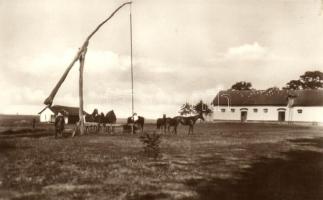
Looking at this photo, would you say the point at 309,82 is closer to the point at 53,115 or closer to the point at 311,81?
the point at 311,81

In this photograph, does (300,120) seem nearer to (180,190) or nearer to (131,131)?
(131,131)

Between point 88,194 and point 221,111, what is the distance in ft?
199

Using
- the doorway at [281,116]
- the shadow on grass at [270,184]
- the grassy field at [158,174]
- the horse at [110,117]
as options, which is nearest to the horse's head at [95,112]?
the horse at [110,117]

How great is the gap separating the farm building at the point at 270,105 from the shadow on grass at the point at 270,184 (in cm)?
5076

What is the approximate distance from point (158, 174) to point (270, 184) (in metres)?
3.00

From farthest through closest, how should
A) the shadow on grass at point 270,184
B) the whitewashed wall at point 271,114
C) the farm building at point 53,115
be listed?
the farm building at point 53,115
the whitewashed wall at point 271,114
the shadow on grass at point 270,184

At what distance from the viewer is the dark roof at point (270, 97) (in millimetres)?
63506

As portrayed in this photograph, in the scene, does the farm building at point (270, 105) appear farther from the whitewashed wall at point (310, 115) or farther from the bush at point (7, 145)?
the bush at point (7, 145)

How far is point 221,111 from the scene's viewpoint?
69438mm

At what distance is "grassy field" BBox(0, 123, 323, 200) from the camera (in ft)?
33.3

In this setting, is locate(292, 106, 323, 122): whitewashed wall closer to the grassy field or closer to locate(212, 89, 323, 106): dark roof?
locate(212, 89, 323, 106): dark roof

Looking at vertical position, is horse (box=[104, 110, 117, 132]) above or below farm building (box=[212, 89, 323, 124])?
below

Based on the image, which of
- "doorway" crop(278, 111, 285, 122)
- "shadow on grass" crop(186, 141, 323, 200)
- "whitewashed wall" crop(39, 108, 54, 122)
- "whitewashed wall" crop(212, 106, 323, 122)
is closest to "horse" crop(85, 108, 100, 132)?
"shadow on grass" crop(186, 141, 323, 200)

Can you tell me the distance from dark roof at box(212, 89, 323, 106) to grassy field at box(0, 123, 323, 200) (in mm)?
48092
